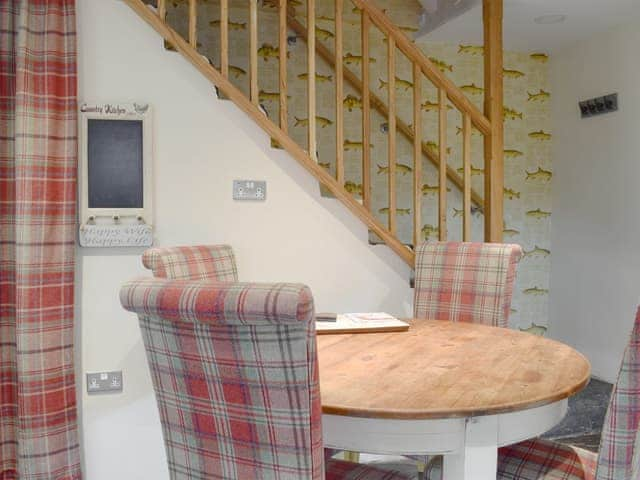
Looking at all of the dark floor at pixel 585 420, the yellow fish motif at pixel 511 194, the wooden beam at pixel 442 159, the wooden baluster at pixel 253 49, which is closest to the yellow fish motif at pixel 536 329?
the dark floor at pixel 585 420

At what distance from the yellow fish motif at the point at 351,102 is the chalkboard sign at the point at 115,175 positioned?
6.19ft

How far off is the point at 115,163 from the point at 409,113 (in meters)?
2.48

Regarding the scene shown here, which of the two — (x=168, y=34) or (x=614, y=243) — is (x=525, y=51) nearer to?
(x=614, y=243)

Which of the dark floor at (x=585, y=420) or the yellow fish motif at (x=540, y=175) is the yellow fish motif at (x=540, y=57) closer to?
the yellow fish motif at (x=540, y=175)

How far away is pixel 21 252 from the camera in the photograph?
2344mm

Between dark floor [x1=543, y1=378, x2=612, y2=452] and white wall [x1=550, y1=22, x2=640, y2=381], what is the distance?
299 millimetres

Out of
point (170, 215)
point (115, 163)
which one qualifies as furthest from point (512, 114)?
point (115, 163)

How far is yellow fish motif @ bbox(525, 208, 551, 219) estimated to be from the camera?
469cm

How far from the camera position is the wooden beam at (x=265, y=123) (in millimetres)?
2521

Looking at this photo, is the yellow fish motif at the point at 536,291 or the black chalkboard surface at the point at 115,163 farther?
the yellow fish motif at the point at 536,291

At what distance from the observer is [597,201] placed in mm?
4250

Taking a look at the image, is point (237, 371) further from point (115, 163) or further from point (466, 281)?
point (115, 163)

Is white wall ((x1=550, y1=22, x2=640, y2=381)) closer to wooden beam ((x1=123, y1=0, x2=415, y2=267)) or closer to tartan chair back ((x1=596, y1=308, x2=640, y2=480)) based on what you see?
wooden beam ((x1=123, y1=0, x2=415, y2=267))

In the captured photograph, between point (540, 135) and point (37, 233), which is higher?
point (540, 135)
